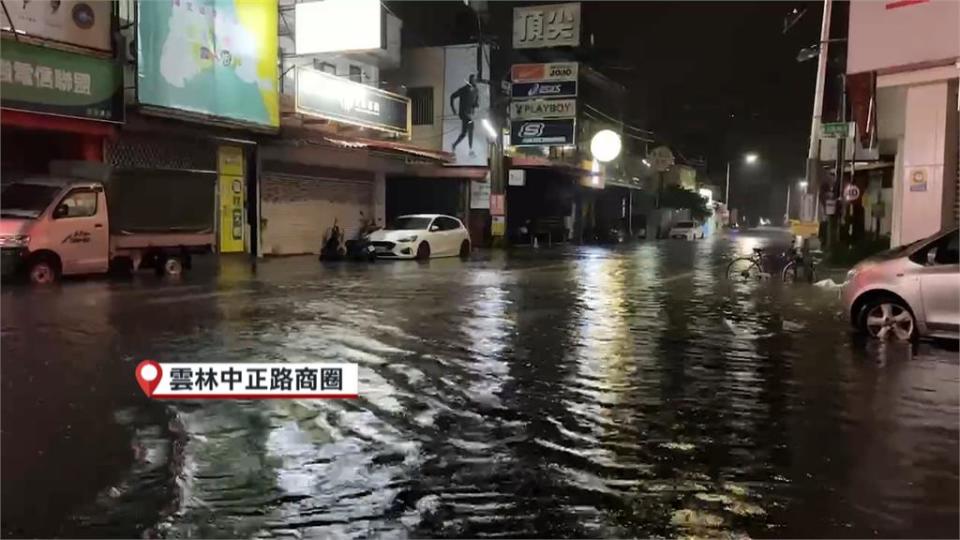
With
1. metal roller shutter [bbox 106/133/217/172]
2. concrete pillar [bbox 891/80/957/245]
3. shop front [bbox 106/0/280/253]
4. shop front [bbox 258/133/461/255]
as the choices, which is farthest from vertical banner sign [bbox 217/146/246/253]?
concrete pillar [bbox 891/80/957/245]

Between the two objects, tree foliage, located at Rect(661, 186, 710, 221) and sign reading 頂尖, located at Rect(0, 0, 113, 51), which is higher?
sign reading 頂尖, located at Rect(0, 0, 113, 51)

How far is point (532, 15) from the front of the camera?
30.8 meters

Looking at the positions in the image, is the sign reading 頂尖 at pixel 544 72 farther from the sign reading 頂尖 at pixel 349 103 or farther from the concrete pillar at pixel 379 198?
the concrete pillar at pixel 379 198

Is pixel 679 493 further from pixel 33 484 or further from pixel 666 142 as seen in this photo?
pixel 666 142

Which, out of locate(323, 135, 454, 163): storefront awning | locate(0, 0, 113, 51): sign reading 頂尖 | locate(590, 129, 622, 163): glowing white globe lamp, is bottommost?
locate(323, 135, 454, 163): storefront awning

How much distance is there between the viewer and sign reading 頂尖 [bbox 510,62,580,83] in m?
31.3

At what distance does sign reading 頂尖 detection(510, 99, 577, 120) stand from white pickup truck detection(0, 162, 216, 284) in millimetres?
15112

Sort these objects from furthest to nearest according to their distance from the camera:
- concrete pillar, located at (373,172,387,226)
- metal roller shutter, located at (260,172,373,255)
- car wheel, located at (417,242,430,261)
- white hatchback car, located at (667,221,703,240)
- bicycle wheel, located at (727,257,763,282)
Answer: white hatchback car, located at (667,221,703,240)
concrete pillar, located at (373,172,387,226)
metal roller shutter, located at (260,172,373,255)
car wheel, located at (417,242,430,261)
bicycle wheel, located at (727,257,763,282)

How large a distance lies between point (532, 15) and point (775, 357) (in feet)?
78.5

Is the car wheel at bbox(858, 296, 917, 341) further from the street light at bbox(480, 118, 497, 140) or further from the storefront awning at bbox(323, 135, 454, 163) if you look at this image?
the street light at bbox(480, 118, 497, 140)

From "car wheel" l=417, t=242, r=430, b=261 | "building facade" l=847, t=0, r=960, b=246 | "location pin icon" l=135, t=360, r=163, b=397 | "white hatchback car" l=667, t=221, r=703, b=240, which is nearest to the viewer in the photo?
"location pin icon" l=135, t=360, r=163, b=397

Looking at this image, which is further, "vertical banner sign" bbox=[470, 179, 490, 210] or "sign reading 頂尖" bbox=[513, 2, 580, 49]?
"vertical banner sign" bbox=[470, 179, 490, 210]

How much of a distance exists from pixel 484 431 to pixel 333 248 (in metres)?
19.7

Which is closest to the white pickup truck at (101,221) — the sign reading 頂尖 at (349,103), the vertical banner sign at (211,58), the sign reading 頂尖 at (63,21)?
the vertical banner sign at (211,58)
